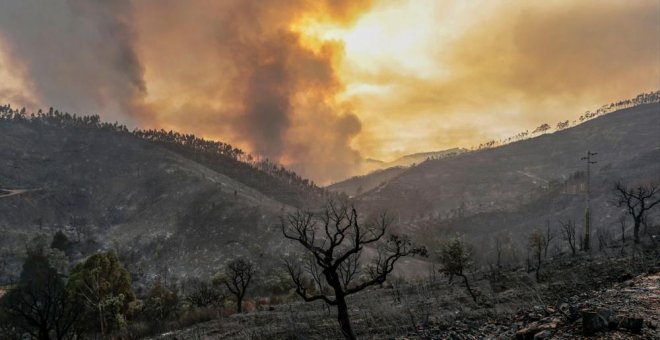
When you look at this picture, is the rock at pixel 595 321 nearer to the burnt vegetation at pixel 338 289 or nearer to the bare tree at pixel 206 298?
the burnt vegetation at pixel 338 289

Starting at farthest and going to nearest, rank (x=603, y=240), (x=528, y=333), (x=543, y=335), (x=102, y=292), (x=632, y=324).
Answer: (x=603, y=240) → (x=102, y=292) → (x=528, y=333) → (x=543, y=335) → (x=632, y=324)

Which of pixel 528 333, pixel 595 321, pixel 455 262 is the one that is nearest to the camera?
pixel 595 321

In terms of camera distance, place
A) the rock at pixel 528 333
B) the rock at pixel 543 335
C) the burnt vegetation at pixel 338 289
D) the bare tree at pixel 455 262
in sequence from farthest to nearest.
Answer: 1. the bare tree at pixel 455 262
2. the burnt vegetation at pixel 338 289
3. the rock at pixel 528 333
4. the rock at pixel 543 335

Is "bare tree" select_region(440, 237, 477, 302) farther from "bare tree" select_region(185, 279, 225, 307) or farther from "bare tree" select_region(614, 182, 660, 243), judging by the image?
"bare tree" select_region(185, 279, 225, 307)

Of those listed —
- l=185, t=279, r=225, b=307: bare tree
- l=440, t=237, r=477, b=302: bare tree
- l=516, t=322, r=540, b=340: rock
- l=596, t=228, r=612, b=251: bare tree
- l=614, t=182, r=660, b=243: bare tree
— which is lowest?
l=185, t=279, r=225, b=307: bare tree

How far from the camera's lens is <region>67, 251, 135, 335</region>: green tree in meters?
58.8

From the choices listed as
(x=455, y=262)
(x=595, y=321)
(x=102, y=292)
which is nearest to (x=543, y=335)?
(x=595, y=321)

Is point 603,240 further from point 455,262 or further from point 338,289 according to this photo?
point 338,289

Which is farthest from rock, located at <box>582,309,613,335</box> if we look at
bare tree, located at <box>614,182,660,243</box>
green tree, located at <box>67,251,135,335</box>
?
green tree, located at <box>67,251,135,335</box>

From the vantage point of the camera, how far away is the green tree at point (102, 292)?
5884 cm

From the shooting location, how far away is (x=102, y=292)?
210ft

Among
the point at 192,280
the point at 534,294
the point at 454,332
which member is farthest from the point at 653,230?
the point at 192,280

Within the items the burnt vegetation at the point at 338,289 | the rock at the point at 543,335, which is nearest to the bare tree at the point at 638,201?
the burnt vegetation at the point at 338,289

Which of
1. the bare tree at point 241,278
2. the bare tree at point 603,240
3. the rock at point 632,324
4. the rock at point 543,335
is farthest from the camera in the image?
the bare tree at point 603,240
